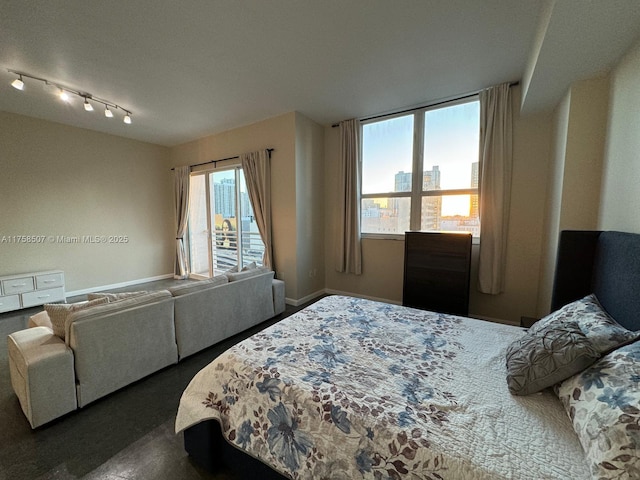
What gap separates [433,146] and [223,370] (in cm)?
357

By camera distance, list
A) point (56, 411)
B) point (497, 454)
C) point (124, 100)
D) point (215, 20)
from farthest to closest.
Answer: point (124, 100), point (215, 20), point (56, 411), point (497, 454)

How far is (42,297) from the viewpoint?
3.85 meters

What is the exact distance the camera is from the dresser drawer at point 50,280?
12.5 ft

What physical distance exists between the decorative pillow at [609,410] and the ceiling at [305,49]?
1863 millimetres

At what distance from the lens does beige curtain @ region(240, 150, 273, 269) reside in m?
4.06

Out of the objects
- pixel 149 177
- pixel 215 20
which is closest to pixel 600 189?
pixel 215 20

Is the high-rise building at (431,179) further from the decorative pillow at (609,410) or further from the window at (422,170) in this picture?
the decorative pillow at (609,410)

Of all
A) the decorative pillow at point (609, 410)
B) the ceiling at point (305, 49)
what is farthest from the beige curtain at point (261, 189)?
the decorative pillow at point (609, 410)

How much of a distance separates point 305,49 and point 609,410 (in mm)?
2967

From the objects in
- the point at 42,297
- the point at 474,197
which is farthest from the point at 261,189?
the point at 42,297

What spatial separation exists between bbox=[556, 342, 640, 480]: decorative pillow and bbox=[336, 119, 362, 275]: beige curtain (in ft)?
10.2

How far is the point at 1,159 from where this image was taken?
145 inches

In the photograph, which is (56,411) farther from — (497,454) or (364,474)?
(497,454)

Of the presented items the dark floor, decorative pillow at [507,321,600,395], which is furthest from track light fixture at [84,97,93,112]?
decorative pillow at [507,321,600,395]
